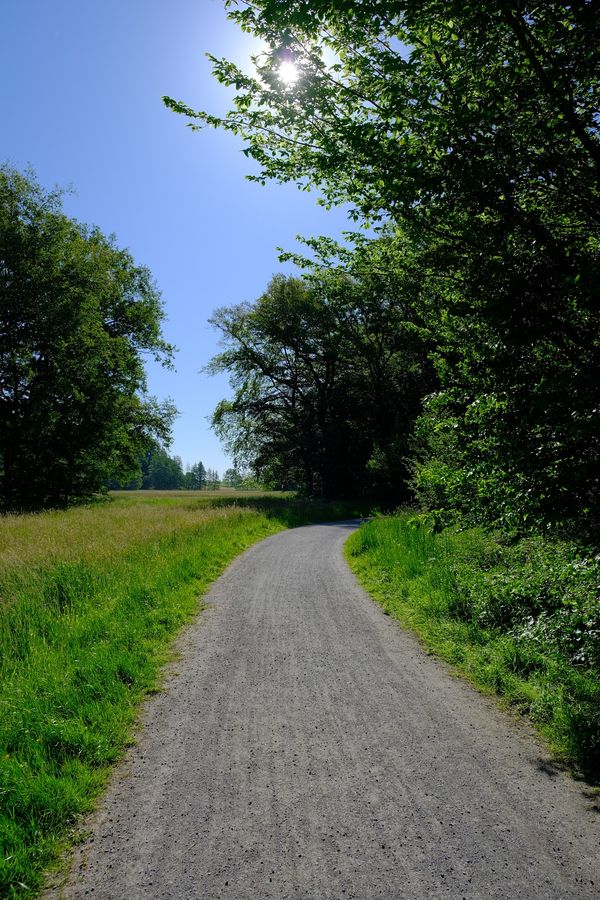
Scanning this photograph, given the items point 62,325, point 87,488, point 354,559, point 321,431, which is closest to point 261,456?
point 321,431

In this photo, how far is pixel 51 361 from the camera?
22797 mm

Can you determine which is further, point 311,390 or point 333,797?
point 311,390

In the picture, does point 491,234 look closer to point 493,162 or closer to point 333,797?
point 493,162

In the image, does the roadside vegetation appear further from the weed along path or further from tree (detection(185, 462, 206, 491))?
tree (detection(185, 462, 206, 491))

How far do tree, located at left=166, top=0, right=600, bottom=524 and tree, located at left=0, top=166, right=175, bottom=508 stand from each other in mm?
20884

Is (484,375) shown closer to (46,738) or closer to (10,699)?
(46,738)

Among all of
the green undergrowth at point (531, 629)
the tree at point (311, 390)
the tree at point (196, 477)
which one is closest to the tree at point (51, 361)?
the tree at point (311, 390)

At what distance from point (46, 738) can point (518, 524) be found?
471 centimetres

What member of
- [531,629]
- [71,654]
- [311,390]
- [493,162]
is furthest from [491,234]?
[311,390]

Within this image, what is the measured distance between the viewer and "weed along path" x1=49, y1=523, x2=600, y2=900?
259 centimetres

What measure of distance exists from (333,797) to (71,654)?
145 inches

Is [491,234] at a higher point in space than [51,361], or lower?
lower

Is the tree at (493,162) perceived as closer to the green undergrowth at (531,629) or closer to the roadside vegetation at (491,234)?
the roadside vegetation at (491,234)

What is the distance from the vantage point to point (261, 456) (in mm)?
37062
